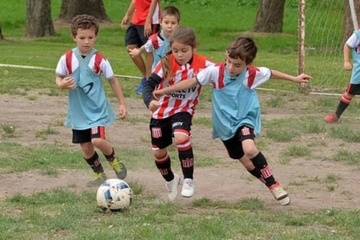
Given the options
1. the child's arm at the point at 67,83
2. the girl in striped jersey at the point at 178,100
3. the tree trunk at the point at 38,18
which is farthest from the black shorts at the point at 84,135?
the tree trunk at the point at 38,18

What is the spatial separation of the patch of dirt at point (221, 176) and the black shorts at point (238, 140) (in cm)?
37

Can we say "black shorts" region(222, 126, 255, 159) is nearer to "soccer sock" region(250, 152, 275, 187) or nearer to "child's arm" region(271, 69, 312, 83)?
"soccer sock" region(250, 152, 275, 187)

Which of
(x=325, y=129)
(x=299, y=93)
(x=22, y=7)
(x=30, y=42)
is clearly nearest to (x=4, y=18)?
(x=22, y=7)

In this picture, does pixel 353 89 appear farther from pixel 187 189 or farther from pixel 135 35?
pixel 187 189

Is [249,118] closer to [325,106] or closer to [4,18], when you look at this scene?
[325,106]

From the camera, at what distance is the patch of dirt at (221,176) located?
8086 millimetres

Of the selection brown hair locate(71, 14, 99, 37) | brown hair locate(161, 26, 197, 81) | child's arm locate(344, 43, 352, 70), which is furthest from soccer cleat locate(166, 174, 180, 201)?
child's arm locate(344, 43, 352, 70)

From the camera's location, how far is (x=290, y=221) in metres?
6.95

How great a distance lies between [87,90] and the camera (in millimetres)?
8383

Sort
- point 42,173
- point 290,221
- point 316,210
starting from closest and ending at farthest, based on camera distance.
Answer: point 290,221 → point 316,210 → point 42,173

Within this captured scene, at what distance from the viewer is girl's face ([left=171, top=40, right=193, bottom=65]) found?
7.73 meters

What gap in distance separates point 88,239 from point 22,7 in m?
33.2

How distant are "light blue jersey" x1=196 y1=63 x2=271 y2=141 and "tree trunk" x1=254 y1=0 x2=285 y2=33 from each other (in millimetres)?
21181

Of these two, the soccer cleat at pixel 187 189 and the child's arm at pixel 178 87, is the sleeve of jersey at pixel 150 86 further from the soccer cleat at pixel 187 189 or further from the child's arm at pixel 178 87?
the soccer cleat at pixel 187 189
